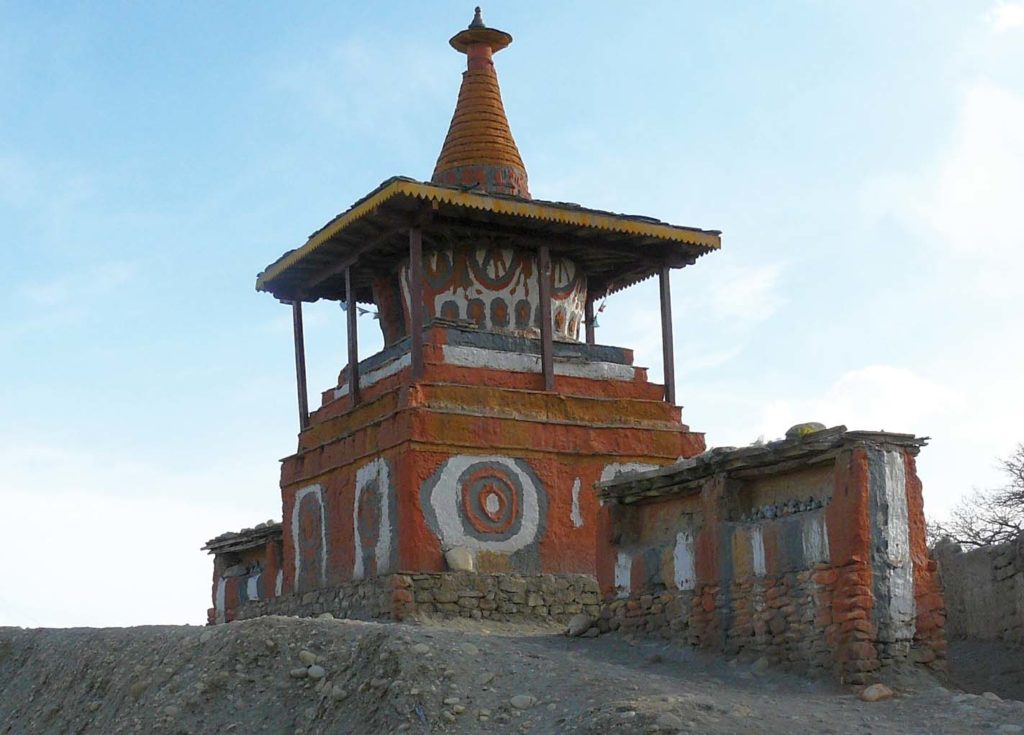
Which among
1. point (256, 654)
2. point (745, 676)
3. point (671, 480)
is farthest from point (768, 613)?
point (256, 654)

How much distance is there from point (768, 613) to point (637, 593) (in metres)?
2.40

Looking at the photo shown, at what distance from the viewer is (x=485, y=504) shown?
21.6m

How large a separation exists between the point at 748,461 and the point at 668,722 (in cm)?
442

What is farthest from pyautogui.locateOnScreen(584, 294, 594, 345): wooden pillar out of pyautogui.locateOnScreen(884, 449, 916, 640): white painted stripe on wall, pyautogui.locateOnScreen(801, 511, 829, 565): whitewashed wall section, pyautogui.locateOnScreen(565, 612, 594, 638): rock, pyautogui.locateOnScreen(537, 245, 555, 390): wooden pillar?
pyautogui.locateOnScreen(884, 449, 916, 640): white painted stripe on wall

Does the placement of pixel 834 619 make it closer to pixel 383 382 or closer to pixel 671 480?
pixel 671 480

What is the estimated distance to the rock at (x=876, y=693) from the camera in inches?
536

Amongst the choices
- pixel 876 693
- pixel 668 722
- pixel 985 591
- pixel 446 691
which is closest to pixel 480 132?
pixel 985 591

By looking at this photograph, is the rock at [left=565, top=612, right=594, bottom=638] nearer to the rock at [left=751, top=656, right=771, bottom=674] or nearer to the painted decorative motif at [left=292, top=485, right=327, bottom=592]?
the rock at [left=751, top=656, right=771, bottom=674]

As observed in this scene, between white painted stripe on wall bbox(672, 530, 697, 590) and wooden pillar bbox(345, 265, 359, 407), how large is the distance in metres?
8.12

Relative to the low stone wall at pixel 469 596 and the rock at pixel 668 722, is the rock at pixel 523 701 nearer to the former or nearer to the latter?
the rock at pixel 668 722

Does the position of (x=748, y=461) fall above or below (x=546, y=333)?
below

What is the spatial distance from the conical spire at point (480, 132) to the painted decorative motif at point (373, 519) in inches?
225

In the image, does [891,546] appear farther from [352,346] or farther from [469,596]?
[352,346]

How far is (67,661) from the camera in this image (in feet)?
62.7
